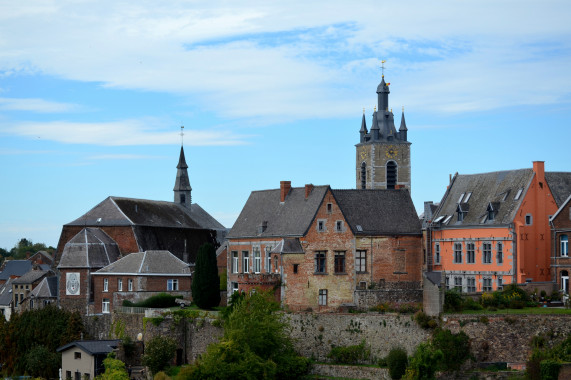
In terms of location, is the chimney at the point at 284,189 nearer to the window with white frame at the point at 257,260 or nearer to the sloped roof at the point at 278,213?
the sloped roof at the point at 278,213

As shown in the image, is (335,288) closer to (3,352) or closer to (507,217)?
(507,217)

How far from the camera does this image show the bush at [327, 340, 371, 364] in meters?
50.0

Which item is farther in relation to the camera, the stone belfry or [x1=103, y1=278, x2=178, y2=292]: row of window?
the stone belfry

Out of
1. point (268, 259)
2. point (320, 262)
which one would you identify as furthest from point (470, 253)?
point (268, 259)

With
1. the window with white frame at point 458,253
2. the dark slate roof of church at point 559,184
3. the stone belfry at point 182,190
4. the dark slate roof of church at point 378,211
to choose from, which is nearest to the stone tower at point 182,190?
the stone belfry at point 182,190

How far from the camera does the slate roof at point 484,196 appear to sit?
5850 centimetres

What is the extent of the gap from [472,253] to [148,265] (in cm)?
2309

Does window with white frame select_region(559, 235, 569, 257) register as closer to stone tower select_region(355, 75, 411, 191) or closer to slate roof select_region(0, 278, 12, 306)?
stone tower select_region(355, 75, 411, 191)

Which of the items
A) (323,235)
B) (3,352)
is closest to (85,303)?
(3,352)

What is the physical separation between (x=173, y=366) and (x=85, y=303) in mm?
14689

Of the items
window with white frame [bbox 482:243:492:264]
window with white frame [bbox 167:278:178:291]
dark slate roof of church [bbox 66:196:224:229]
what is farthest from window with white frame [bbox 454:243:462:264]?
dark slate roof of church [bbox 66:196:224:229]

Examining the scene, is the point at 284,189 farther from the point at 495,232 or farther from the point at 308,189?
the point at 495,232

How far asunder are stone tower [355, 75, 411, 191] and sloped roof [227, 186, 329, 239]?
786 inches

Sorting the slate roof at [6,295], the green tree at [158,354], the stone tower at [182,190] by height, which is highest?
the stone tower at [182,190]
